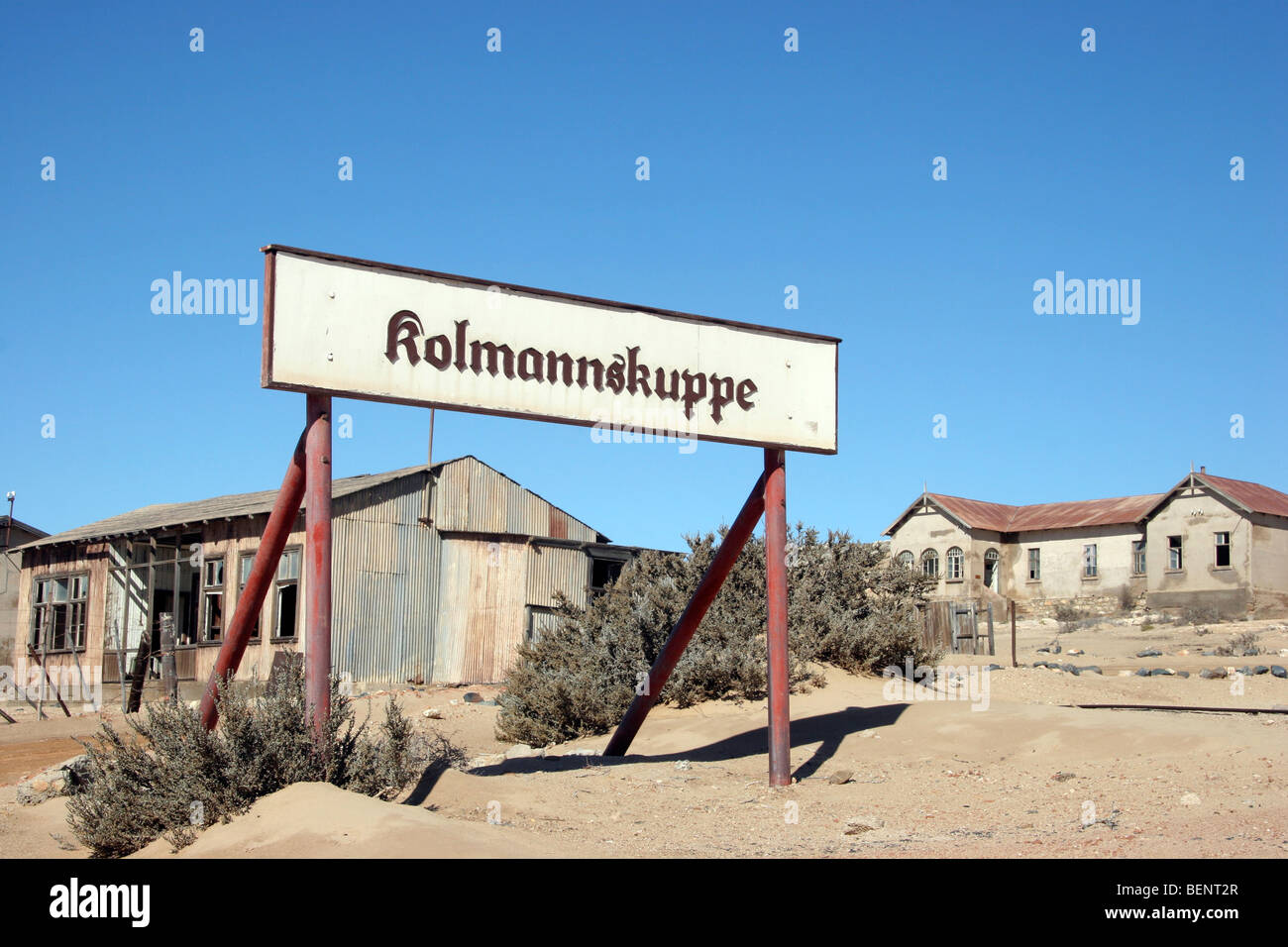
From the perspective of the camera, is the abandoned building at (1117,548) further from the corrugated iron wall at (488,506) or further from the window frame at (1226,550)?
the corrugated iron wall at (488,506)

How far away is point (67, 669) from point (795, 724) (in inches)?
810

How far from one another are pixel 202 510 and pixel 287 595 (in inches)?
209

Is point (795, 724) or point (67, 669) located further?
point (67, 669)

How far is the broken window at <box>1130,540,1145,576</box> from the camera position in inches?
1708

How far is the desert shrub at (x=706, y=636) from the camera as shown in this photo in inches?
588

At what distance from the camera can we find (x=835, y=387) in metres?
11.2

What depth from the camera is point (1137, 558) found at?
43531 millimetres

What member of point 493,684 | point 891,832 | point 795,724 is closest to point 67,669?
point 493,684

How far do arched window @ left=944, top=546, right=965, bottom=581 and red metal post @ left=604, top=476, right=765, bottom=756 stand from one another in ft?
123

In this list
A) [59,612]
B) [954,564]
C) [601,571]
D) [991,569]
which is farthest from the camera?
[991,569]

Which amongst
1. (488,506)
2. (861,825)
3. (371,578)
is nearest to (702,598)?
(861,825)

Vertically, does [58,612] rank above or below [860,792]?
above

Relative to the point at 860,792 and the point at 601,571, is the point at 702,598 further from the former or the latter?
the point at 601,571
